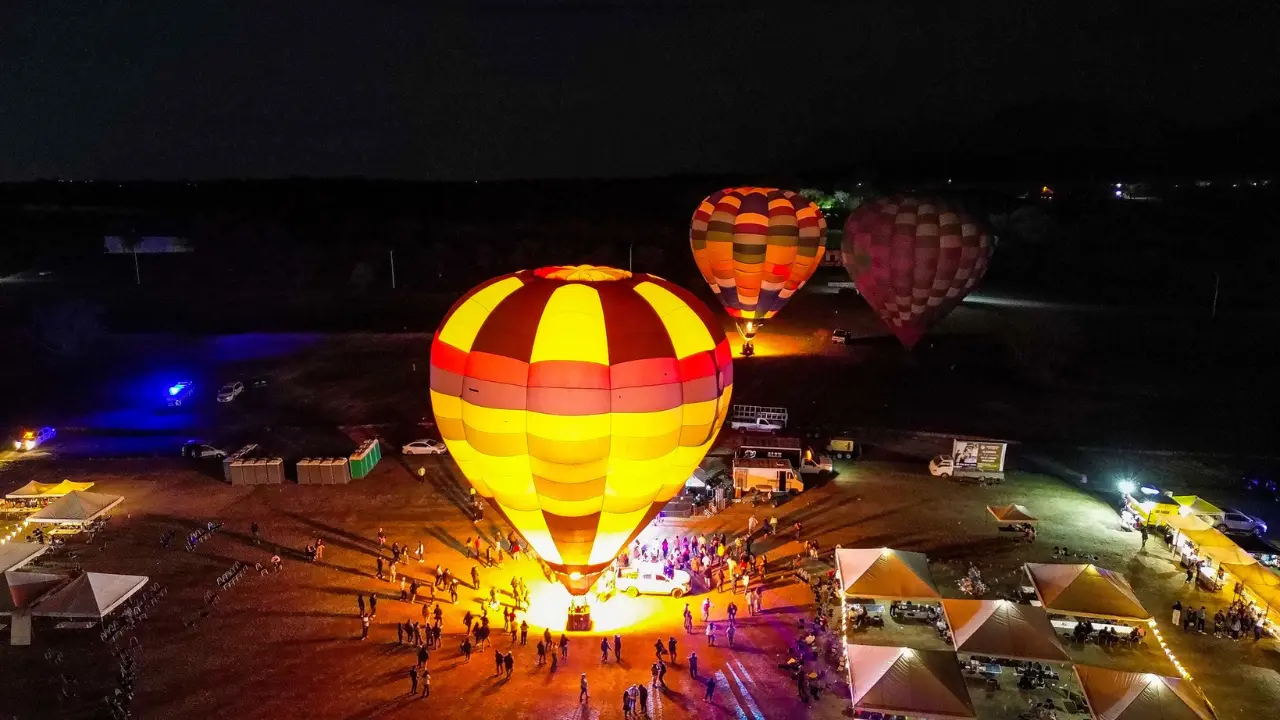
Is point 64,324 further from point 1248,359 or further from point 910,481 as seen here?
point 1248,359

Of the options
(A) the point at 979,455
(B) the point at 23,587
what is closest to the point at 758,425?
(A) the point at 979,455

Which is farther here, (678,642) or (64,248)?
(64,248)

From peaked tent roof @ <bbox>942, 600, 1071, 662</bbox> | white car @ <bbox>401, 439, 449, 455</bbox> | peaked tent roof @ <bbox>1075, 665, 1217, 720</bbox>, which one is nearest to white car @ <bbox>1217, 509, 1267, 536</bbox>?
peaked tent roof @ <bbox>942, 600, 1071, 662</bbox>

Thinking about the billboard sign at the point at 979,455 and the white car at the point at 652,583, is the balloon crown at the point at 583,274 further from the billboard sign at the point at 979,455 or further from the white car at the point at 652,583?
the billboard sign at the point at 979,455

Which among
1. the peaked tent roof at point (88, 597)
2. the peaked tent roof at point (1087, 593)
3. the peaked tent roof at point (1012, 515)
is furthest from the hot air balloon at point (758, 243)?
the peaked tent roof at point (88, 597)

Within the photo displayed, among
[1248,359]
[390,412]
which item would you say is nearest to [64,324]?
[390,412]

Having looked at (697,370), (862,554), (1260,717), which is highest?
(697,370)

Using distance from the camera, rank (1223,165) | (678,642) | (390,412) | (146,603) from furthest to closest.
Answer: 1. (1223,165)
2. (390,412)
3. (146,603)
4. (678,642)
